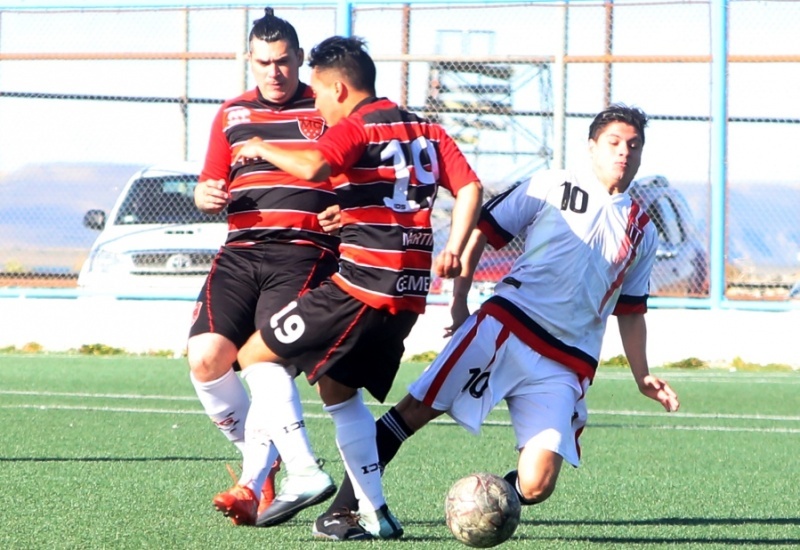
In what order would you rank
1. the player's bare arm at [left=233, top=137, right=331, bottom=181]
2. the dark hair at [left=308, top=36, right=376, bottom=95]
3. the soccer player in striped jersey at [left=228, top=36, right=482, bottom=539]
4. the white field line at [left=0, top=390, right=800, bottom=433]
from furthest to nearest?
1. the white field line at [left=0, top=390, right=800, bottom=433]
2. the dark hair at [left=308, top=36, right=376, bottom=95]
3. the soccer player in striped jersey at [left=228, top=36, right=482, bottom=539]
4. the player's bare arm at [left=233, top=137, right=331, bottom=181]

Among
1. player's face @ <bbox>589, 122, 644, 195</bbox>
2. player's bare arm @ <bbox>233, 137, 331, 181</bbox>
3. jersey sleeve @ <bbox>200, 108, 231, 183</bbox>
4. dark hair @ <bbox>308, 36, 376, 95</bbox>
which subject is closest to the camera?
player's bare arm @ <bbox>233, 137, 331, 181</bbox>

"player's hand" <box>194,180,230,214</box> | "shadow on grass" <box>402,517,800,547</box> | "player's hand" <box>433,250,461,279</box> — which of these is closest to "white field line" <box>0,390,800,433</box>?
"shadow on grass" <box>402,517,800,547</box>

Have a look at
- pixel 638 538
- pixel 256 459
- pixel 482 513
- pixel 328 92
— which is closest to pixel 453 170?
pixel 328 92

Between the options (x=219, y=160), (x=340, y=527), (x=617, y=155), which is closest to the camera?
(x=340, y=527)

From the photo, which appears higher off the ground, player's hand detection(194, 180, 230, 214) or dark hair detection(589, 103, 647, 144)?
dark hair detection(589, 103, 647, 144)

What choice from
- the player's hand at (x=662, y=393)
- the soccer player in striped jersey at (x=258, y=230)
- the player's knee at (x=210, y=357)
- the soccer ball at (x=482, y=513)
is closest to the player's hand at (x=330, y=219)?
the soccer player in striped jersey at (x=258, y=230)

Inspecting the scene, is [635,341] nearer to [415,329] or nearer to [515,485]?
[515,485]

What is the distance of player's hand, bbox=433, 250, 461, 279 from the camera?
4.10 m

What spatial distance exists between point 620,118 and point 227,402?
5.68 ft

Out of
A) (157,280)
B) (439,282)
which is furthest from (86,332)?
(439,282)

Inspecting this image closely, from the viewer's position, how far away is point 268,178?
16.2 ft

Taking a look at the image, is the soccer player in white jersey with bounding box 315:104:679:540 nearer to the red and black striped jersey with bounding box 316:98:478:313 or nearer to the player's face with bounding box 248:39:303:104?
the red and black striped jersey with bounding box 316:98:478:313

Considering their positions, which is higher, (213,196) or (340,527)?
(213,196)

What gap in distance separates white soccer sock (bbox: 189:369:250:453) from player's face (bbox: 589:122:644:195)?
58.9 inches
